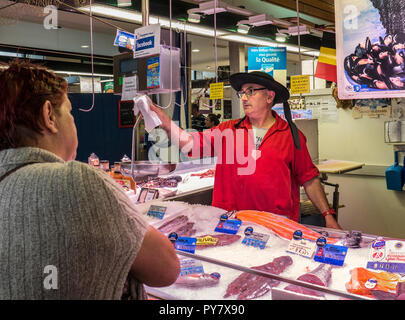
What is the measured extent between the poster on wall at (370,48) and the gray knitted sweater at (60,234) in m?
1.68

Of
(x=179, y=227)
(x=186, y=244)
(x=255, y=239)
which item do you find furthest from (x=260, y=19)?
(x=186, y=244)

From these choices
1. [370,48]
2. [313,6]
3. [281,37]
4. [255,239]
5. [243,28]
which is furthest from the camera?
[313,6]

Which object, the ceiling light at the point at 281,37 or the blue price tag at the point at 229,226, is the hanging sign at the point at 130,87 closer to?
the blue price tag at the point at 229,226

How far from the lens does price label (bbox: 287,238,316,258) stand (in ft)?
6.15

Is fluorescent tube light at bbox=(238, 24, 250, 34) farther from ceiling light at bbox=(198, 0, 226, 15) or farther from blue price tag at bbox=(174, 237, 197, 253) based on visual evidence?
blue price tag at bbox=(174, 237, 197, 253)

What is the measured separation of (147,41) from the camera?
7.82 ft

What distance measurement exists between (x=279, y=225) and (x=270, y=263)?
40 cm

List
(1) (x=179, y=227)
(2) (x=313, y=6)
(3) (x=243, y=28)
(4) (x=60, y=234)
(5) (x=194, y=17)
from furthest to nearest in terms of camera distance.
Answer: (2) (x=313, y=6)
(3) (x=243, y=28)
(5) (x=194, y=17)
(1) (x=179, y=227)
(4) (x=60, y=234)

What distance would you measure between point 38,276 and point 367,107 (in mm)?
5726

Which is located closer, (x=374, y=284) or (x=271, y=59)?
(x=374, y=284)

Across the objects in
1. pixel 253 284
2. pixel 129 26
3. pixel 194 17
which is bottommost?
pixel 253 284

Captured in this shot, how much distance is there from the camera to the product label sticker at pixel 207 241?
6.85 ft

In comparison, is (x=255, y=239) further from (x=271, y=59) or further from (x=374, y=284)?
(x=271, y=59)

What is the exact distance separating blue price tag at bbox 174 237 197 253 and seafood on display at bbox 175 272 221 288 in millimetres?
218
